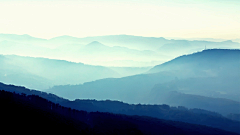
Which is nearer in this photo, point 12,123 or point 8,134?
point 8,134

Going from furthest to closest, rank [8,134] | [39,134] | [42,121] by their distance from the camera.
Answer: [42,121]
[39,134]
[8,134]

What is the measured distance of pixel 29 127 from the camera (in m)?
178

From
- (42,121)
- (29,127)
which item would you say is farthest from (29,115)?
(29,127)

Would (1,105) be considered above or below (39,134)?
above

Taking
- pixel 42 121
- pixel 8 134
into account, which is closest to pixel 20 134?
pixel 8 134

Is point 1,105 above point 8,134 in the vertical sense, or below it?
above

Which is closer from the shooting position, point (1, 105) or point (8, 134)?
point (8, 134)

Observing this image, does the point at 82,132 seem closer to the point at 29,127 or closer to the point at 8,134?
the point at 29,127

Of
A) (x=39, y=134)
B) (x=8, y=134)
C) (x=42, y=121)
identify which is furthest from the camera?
(x=42, y=121)

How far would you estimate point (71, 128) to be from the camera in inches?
7830

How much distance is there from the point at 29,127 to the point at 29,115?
1959 centimetres

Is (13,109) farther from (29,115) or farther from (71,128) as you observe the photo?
(71,128)

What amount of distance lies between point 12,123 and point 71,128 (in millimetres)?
33025

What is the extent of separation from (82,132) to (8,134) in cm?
4626
